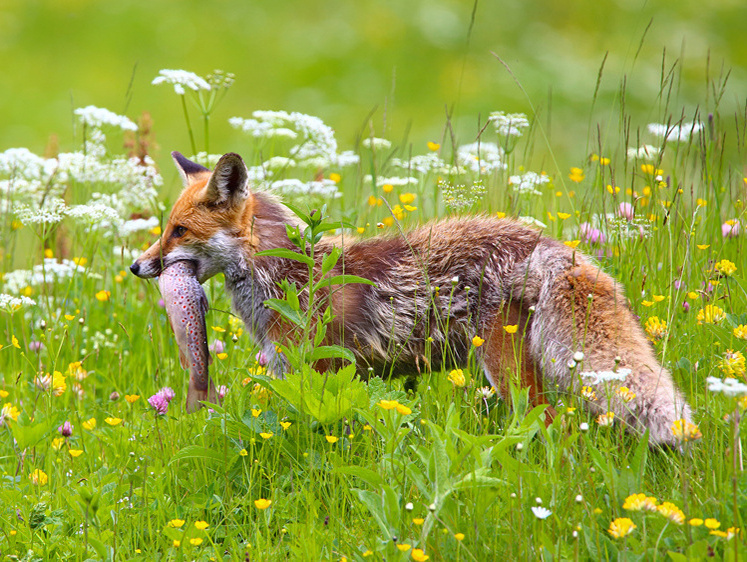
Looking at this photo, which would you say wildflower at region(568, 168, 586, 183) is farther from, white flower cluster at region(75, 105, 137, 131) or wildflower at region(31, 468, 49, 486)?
wildflower at region(31, 468, 49, 486)

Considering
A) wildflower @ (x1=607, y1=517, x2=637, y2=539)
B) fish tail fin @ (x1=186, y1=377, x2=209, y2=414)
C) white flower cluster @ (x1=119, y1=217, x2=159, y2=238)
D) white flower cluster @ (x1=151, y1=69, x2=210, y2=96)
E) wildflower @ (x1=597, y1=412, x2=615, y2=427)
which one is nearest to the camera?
→ wildflower @ (x1=607, y1=517, x2=637, y2=539)

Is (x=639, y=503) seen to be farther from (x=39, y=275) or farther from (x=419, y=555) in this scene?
(x=39, y=275)

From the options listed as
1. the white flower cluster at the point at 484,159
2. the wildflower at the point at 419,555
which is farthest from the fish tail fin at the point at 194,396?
the white flower cluster at the point at 484,159

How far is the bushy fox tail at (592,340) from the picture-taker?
3410 millimetres

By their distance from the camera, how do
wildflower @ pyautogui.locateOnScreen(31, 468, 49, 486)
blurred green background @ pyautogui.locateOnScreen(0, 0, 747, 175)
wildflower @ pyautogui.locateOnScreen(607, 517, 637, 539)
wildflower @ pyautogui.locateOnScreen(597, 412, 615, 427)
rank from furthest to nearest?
blurred green background @ pyautogui.locateOnScreen(0, 0, 747, 175)
wildflower @ pyautogui.locateOnScreen(31, 468, 49, 486)
wildflower @ pyautogui.locateOnScreen(597, 412, 615, 427)
wildflower @ pyautogui.locateOnScreen(607, 517, 637, 539)

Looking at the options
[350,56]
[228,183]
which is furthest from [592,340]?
[350,56]

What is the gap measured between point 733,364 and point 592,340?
60 centimetres

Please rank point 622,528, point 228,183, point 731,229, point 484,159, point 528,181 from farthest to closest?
point 484,159
point 528,181
point 731,229
point 228,183
point 622,528

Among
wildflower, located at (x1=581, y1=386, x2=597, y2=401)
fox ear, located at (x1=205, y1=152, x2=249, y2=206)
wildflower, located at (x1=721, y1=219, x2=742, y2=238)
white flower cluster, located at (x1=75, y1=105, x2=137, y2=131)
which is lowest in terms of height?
wildflower, located at (x1=581, y1=386, x2=597, y2=401)

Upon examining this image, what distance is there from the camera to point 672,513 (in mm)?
2615

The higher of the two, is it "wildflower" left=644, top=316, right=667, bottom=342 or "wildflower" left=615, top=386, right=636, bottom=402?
"wildflower" left=644, top=316, right=667, bottom=342

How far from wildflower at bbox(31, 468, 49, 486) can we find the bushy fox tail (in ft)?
7.72

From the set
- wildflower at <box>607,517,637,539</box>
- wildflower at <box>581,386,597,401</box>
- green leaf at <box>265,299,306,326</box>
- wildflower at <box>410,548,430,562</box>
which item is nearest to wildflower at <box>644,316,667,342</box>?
wildflower at <box>581,386,597,401</box>

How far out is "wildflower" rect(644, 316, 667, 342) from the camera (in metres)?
3.97
